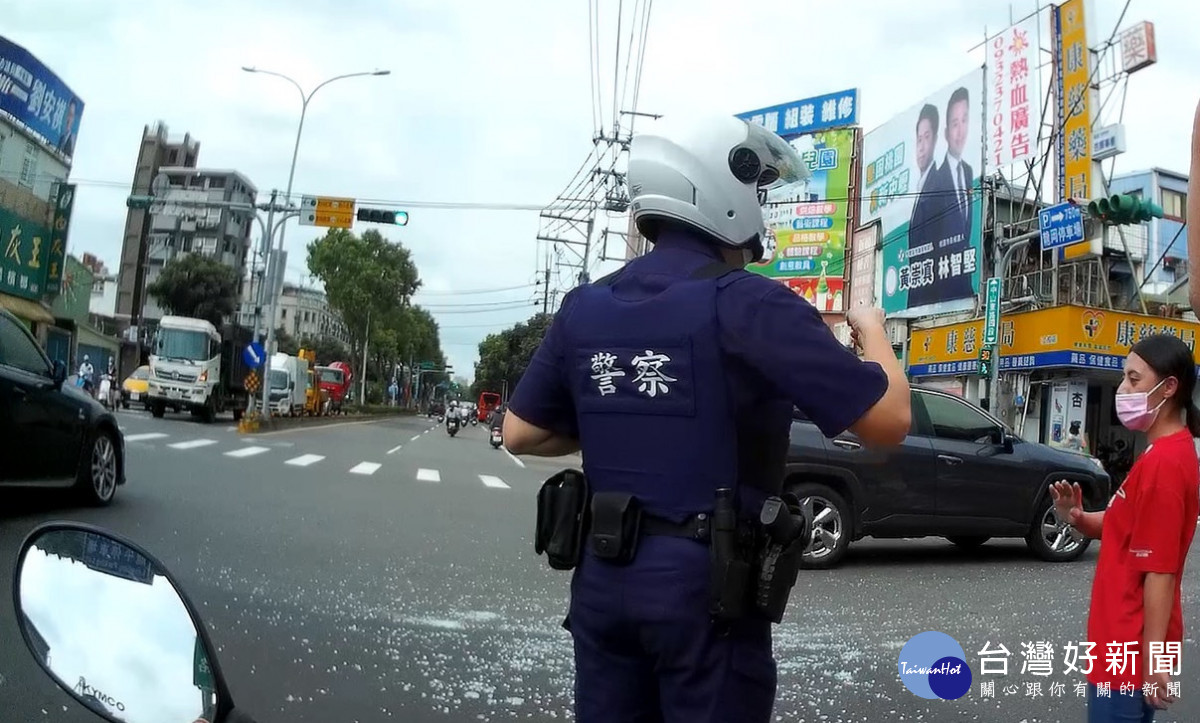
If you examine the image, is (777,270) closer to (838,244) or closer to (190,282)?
(838,244)

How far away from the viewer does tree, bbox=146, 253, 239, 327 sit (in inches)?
1980

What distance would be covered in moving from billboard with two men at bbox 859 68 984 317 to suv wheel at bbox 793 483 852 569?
17972 millimetres

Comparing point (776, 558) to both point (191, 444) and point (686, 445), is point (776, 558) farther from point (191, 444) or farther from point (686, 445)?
point (191, 444)

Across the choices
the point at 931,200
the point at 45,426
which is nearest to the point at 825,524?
the point at 45,426

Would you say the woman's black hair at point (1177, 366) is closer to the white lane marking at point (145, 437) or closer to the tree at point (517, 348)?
the white lane marking at point (145, 437)

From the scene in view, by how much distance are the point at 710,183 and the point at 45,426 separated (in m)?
7.20

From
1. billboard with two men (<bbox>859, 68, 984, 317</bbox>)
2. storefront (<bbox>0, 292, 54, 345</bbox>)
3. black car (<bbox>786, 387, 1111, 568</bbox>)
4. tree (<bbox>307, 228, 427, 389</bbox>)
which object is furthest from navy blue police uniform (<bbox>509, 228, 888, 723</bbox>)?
tree (<bbox>307, 228, 427, 389</bbox>)

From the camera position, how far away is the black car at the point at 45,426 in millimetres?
7172

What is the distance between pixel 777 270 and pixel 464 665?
29.9 meters

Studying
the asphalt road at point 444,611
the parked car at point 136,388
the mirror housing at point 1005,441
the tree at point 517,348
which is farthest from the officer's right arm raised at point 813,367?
the parked car at point 136,388

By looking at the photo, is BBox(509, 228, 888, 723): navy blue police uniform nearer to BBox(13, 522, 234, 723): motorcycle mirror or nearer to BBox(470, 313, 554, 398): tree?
BBox(13, 522, 234, 723): motorcycle mirror

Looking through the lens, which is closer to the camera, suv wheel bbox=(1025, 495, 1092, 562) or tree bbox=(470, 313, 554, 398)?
suv wheel bbox=(1025, 495, 1092, 562)

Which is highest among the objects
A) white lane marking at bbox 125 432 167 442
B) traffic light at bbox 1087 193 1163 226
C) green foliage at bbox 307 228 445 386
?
green foliage at bbox 307 228 445 386

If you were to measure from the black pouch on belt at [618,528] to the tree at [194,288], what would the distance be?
5184 centimetres
